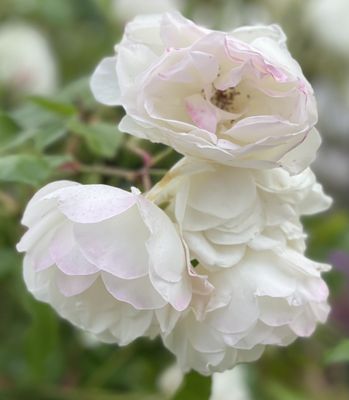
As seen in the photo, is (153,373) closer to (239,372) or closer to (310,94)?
(239,372)

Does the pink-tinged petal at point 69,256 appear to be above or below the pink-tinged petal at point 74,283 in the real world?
above

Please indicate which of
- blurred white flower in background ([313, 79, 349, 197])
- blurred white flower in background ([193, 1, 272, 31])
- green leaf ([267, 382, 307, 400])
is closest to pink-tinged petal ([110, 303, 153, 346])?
green leaf ([267, 382, 307, 400])

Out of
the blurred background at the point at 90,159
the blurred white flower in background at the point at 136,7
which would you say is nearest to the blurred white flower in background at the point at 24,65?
the blurred background at the point at 90,159

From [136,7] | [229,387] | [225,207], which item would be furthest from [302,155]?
[136,7]

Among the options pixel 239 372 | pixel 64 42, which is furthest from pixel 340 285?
pixel 64 42

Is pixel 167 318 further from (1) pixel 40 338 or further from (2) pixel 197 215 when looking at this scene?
(1) pixel 40 338

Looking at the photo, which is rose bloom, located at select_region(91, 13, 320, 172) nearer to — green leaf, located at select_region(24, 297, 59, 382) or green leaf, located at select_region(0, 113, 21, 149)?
green leaf, located at select_region(0, 113, 21, 149)

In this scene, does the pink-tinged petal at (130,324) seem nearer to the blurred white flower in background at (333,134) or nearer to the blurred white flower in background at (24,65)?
the blurred white flower in background at (24,65)
